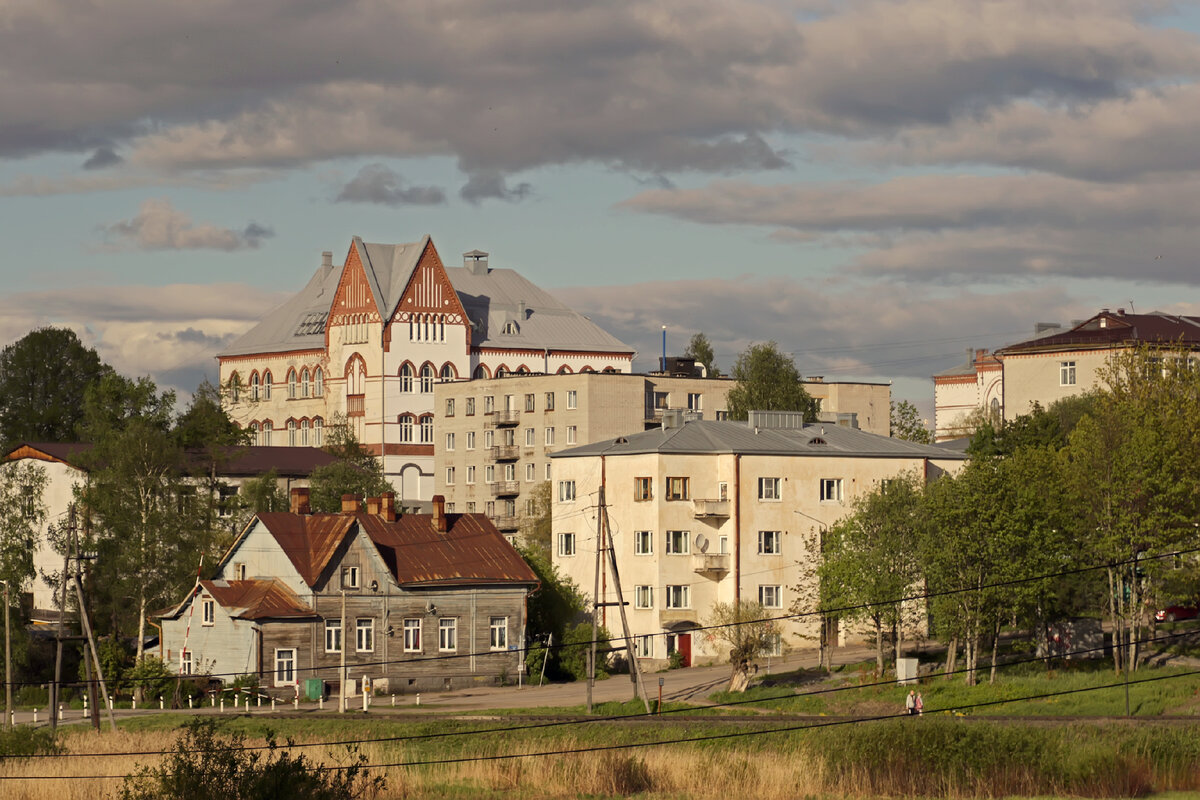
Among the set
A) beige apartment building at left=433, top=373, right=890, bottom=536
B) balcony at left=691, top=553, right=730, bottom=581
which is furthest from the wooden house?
beige apartment building at left=433, top=373, right=890, bottom=536

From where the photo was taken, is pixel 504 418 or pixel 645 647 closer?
pixel 645 647

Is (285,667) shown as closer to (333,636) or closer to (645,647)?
(333,636)

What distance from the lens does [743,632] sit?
251 ft

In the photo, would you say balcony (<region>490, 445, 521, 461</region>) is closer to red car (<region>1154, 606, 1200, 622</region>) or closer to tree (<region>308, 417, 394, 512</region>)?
tree (<region>308, 417, 394, 512</region>)

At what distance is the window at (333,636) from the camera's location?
78.2m

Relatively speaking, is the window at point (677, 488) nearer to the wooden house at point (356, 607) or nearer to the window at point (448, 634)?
the wooden house at point (356, 607)

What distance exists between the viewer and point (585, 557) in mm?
89375

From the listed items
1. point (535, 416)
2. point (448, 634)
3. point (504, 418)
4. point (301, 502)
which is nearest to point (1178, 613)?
point (448, 634)

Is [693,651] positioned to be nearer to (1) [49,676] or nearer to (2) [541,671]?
(2) [541,671]

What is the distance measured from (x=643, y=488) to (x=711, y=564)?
4877 mm

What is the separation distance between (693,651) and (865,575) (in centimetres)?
1133

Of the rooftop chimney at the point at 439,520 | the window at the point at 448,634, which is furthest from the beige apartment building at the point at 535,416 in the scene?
the window at the point at 448,634

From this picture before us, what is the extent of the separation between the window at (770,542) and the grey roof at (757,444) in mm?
3818

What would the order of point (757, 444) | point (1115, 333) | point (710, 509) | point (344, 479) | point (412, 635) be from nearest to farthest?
point (412, 635) → point (710, 509) → point (757, 444) → point (344, 479) → point (1115, 333)
